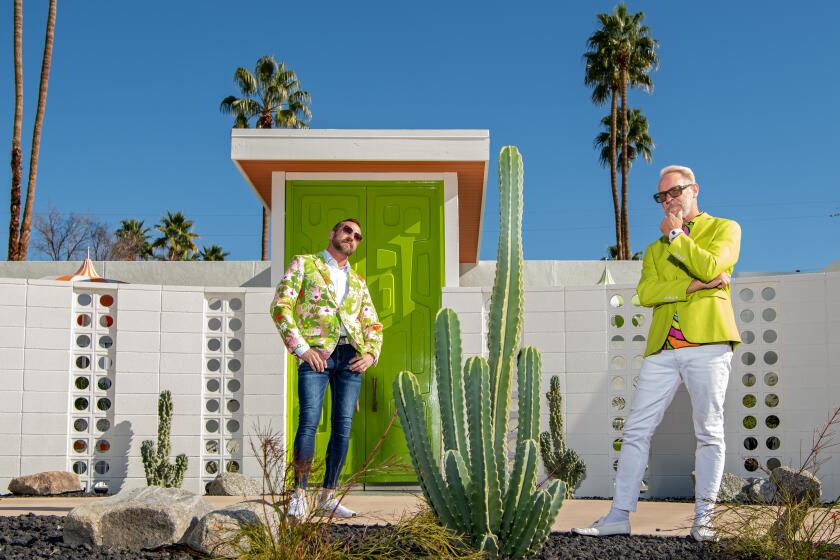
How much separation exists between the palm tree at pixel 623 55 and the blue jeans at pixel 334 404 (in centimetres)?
2237

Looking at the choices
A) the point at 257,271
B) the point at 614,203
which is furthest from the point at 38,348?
the point at 614,203

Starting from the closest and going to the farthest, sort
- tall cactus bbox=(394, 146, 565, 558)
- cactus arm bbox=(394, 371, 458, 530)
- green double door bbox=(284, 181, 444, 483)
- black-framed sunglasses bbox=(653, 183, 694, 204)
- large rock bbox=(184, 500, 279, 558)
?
large rock bbox=(184, 500, 279, 558) → tall cactus bbox=(394, 146, 565, 558) → cactus arm bbox=(394, 371, 458, 530) → black-framed sunglasses bbox=(653, 183, 694, 204) → green double door bbox=(284, 181, 444, 483)

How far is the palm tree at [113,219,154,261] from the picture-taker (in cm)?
3331

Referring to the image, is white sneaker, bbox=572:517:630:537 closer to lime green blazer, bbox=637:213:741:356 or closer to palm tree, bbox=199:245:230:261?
lime green blazer, bbox=637:213:741:356

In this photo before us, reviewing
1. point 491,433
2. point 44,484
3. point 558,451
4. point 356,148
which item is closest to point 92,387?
point 44,484

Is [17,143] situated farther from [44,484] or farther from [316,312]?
[316,312]

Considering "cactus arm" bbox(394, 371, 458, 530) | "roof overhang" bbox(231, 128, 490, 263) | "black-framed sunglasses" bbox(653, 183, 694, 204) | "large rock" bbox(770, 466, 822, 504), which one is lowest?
"large rock" bbox(770, 466, 822, 504)

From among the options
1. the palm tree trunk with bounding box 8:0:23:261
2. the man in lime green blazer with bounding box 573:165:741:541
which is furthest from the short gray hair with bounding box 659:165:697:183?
the palm tree trunk with bounding box 8:0:23:261

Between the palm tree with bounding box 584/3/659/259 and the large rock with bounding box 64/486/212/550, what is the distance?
23.6m

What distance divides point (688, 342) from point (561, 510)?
1880 mm

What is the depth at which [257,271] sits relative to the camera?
1964cm

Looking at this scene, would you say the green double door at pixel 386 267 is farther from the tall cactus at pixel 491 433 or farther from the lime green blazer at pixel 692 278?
the tall cactus at pixel 491 433

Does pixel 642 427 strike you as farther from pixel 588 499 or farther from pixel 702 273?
pixel 588 499

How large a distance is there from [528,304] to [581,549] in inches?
134
